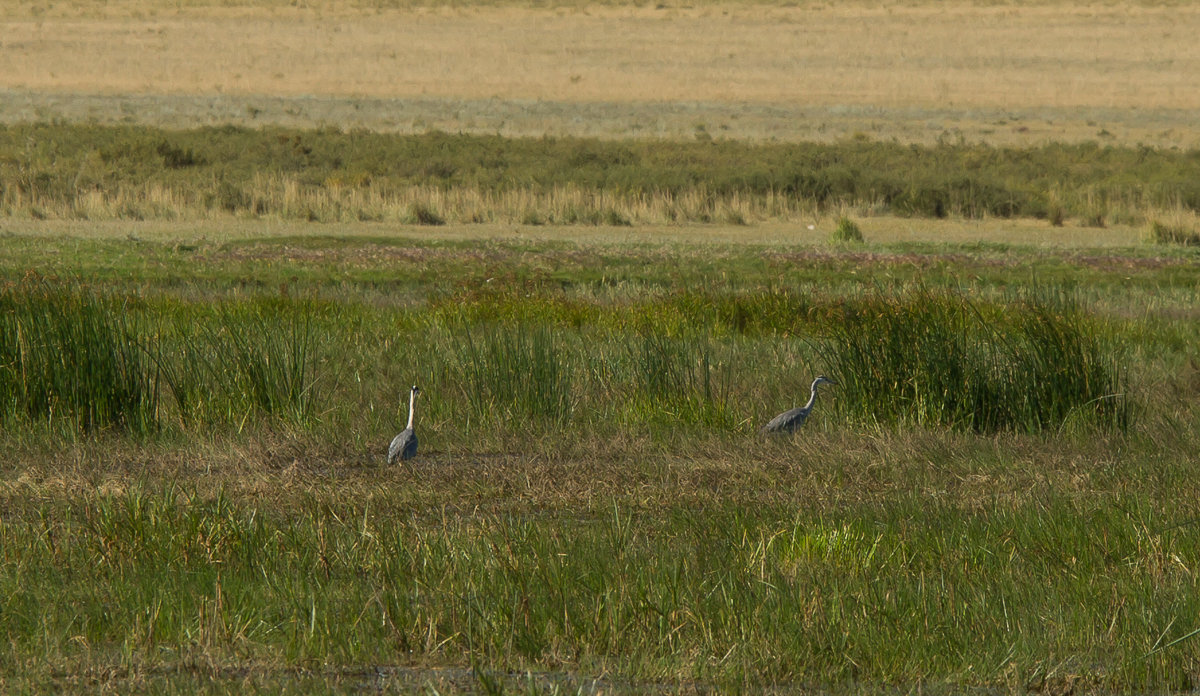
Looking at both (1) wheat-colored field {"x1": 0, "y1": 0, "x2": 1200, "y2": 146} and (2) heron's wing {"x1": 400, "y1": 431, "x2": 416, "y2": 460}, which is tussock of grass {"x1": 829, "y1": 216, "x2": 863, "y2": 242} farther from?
(1) wheat-colored field {"x1": 0, "y1": 0, "x2": 1200, "y2": 146}

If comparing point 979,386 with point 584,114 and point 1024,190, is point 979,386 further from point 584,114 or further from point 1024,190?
point 584,114

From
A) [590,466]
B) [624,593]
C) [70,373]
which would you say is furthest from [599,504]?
[70,373]

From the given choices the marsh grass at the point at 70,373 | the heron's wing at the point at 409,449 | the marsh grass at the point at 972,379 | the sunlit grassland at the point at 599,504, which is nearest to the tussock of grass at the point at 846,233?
the sunlit grassland at the point at 599,504

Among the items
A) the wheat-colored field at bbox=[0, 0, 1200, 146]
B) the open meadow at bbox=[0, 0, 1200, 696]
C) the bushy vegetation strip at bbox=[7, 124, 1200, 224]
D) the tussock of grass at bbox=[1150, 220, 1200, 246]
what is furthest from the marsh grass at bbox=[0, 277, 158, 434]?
the wheat-colored field at bbox=[0, 0, 1200, 146]

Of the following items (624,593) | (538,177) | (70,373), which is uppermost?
(624,593)

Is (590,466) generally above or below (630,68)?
above

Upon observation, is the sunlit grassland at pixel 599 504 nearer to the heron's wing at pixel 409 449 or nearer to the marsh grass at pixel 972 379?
the marsh grass at pixel 972 379

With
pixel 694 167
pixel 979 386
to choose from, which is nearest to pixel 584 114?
pixel 694 167

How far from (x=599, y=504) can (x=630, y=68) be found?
70498mm

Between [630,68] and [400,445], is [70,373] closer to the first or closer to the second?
[400,445]

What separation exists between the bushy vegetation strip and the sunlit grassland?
1581 cm

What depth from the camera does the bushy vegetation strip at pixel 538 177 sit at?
3106 centimetres

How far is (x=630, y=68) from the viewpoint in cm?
7688

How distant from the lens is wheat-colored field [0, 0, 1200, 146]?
6153 centimetres
